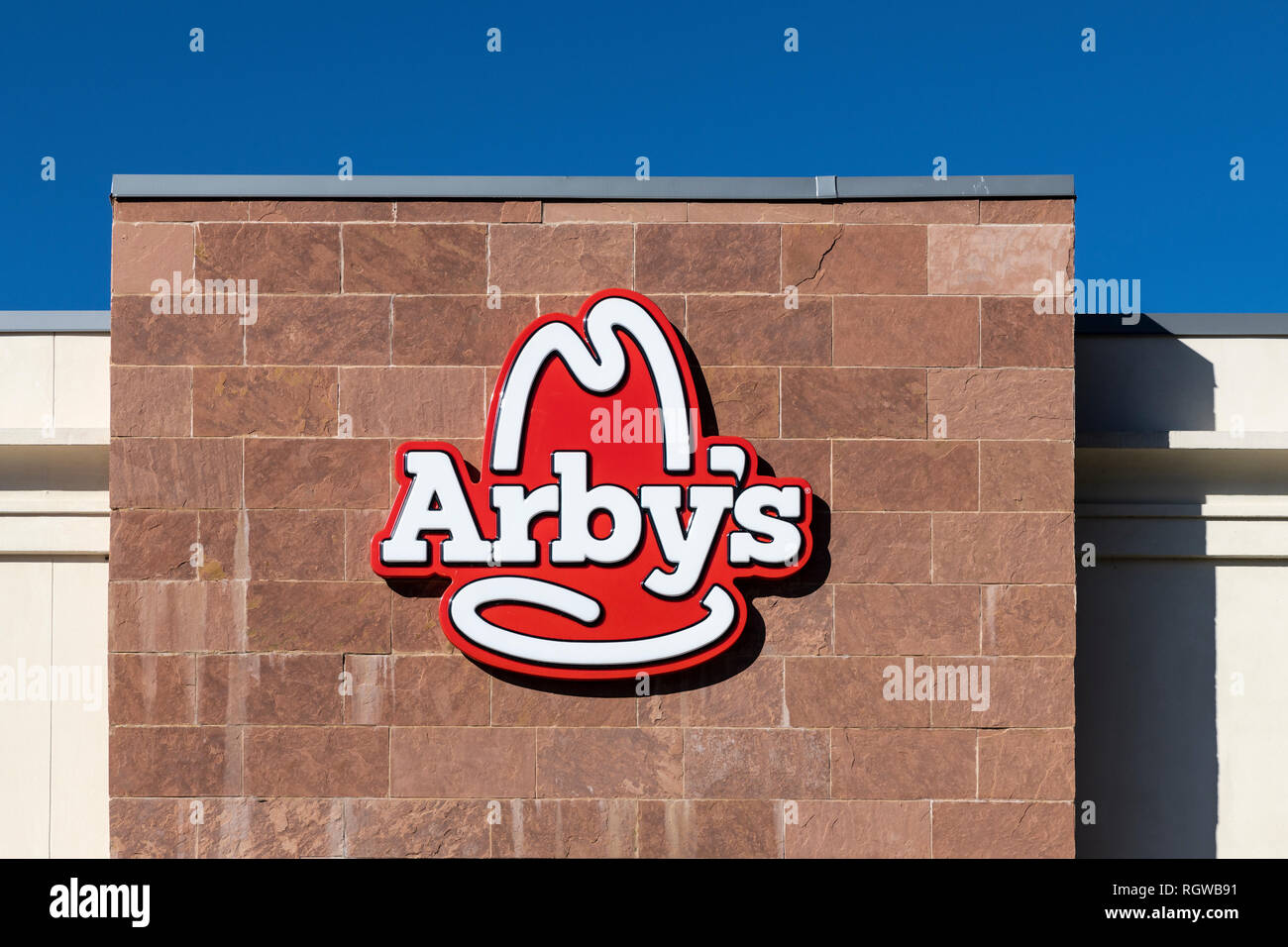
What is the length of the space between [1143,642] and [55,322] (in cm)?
869

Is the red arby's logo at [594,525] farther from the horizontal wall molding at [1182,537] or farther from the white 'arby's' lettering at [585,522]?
the horizontal wall molding at [1182,537]

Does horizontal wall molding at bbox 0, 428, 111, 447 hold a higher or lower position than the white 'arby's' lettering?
higher

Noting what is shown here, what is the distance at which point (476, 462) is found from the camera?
5.79 m

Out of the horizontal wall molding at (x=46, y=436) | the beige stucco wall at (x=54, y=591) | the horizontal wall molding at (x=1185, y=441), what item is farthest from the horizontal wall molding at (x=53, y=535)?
the horizontal wall molding at (x=1185, y=441)

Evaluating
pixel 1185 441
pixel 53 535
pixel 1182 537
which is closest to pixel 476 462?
pixel 53 535

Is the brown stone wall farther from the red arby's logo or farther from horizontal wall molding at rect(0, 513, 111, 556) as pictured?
horizontal wall molding at rect(0, 513, 111, 556)

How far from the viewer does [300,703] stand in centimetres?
573

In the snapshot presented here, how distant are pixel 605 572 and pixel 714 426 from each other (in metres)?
1.16

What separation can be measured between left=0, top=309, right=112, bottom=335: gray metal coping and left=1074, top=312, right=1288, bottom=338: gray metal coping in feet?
24.7

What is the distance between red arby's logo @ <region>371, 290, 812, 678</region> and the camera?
5.62 metres

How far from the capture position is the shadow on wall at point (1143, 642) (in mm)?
6859

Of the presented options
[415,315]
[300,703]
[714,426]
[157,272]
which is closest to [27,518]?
[157,272]

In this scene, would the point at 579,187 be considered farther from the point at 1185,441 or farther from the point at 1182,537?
the point at 1182,537

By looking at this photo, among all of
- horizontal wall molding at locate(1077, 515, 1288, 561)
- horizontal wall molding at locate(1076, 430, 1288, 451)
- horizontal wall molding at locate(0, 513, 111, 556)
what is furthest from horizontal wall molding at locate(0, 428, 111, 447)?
horizontal wall molding at locate(1077, 515, 1288, 561)
